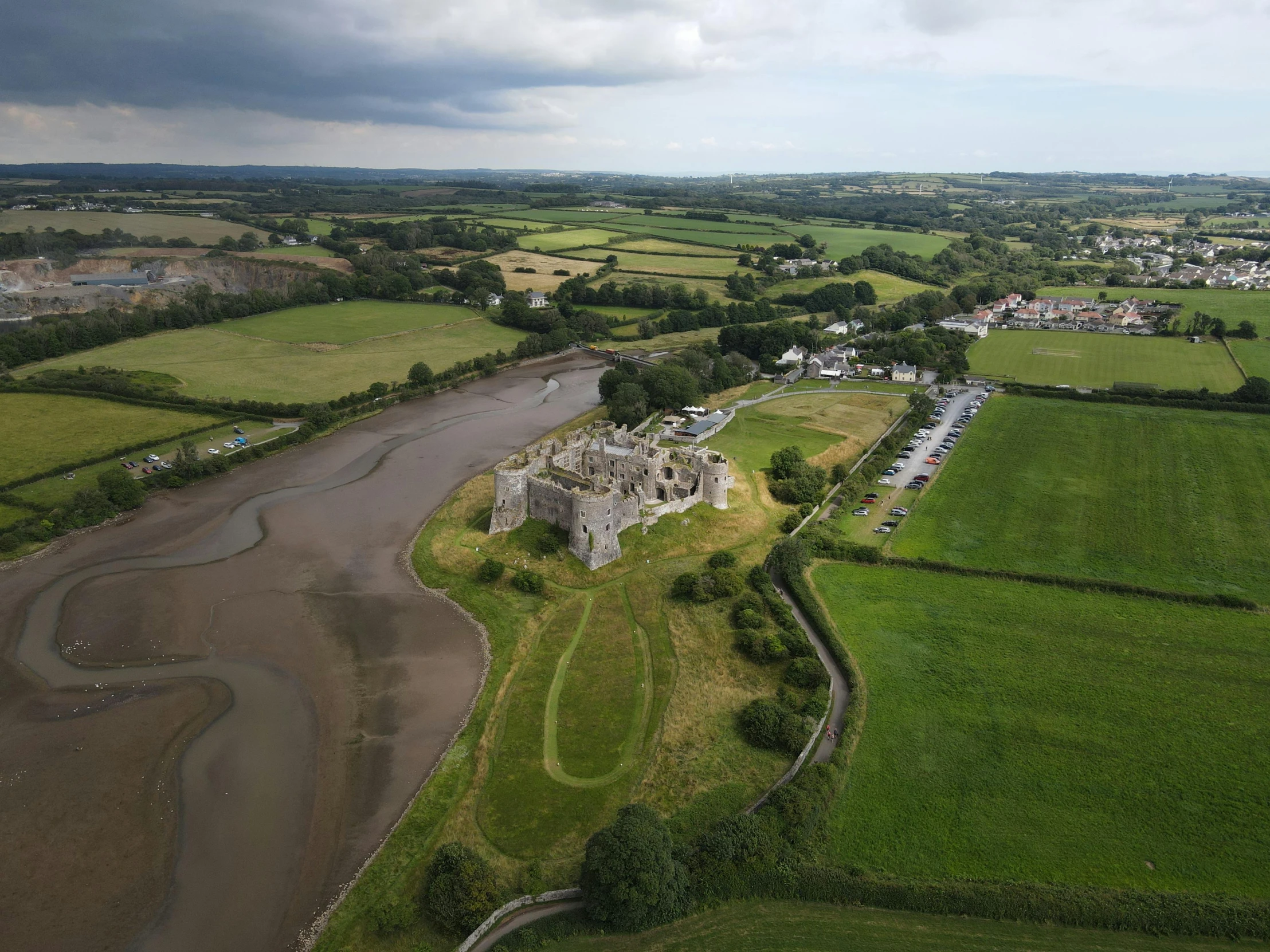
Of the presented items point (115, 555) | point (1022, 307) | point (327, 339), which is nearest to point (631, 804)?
point (115, 555)

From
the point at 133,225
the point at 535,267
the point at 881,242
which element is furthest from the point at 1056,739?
the point at 133,225

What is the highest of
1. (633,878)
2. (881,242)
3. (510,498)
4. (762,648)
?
(881,242)

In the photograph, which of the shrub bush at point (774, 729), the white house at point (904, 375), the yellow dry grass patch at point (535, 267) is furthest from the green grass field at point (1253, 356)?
the yellow dry grass patch at point (535, 267)

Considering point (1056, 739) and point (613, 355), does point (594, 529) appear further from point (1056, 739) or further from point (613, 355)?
point (613, 355)

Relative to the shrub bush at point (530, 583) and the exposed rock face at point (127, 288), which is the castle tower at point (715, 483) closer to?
the shrub bush at point (530, 583)

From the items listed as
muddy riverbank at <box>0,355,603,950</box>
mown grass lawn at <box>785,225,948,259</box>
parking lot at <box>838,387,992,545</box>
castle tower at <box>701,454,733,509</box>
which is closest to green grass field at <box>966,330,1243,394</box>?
parking lot at <box>838,387,992,545</box>
